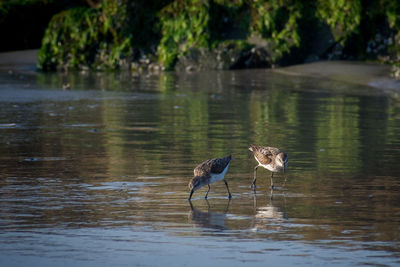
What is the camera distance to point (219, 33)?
3020 cm

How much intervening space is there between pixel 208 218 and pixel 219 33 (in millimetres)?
22863

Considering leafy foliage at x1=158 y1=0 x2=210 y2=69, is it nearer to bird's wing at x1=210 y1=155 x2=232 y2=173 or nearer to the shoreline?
the shoreline

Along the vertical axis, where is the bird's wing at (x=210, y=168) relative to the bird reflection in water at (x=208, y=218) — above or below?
above

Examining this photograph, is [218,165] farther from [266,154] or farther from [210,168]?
[266,154]

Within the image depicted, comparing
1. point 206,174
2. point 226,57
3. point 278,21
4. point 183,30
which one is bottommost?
point 206,174

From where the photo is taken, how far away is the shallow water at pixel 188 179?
6.59 metres

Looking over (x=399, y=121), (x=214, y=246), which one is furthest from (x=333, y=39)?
(x=214, y=246)

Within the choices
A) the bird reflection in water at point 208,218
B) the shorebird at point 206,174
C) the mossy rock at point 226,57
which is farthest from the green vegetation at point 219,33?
the bird reflection in water at point 208,218

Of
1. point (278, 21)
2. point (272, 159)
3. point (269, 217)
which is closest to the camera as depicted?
point (269, 217)

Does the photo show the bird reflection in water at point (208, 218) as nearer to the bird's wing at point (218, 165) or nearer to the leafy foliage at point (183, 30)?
the bird's wing at point (218, 165)

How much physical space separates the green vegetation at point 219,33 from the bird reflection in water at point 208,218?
762 inches

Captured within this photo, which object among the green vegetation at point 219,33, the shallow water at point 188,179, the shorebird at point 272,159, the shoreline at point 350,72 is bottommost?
the shallow water at point 188,179

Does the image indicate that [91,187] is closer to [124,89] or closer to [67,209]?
[67,209]

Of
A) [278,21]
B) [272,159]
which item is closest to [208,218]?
[272,159]
